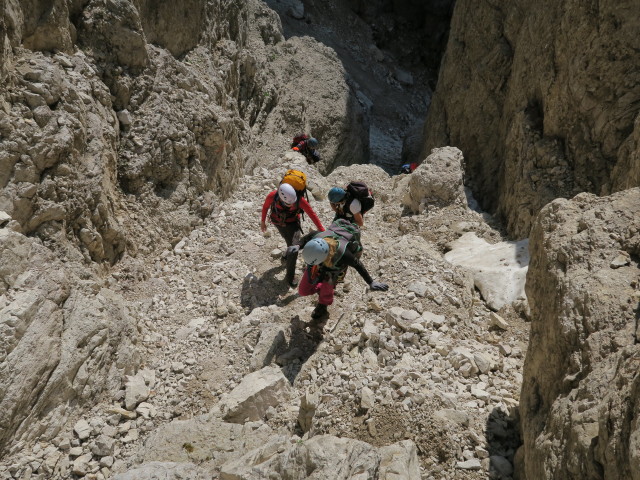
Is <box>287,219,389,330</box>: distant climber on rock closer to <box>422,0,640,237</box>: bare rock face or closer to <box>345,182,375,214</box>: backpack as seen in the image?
<box>345,182,375,214</box>: backpack

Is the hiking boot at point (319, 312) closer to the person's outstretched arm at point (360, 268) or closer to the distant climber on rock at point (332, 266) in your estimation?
the distant climber on rock at point (332, 266)

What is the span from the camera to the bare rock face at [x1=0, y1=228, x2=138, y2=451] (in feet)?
14.3

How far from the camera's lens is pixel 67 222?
5887mm

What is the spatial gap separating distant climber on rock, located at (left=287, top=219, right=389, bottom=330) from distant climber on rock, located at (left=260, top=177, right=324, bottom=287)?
72 cm

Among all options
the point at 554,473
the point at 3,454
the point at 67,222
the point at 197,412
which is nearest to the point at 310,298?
the point at 197,412

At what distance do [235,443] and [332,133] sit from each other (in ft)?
37.8

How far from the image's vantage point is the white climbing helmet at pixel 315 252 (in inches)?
204

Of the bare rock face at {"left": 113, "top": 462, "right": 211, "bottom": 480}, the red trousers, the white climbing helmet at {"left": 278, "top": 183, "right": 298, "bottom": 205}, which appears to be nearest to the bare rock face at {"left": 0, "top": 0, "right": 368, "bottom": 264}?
the white climbing helmet at {"left": 278, "top": 183, "right": 298, "bottom": 205}

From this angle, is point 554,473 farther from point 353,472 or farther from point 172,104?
point 172,104

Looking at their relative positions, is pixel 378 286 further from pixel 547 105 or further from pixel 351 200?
pixel 547 105

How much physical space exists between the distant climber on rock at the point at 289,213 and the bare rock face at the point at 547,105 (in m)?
4.02

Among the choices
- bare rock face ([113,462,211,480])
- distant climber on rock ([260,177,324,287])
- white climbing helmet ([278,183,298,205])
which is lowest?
bare rock face ([113,462,211,480])

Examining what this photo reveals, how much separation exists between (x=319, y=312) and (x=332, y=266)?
665 millimetres

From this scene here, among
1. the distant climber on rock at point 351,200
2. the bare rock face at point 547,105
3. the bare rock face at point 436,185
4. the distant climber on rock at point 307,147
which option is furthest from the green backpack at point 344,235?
the distant climber on rock at point 307,147
